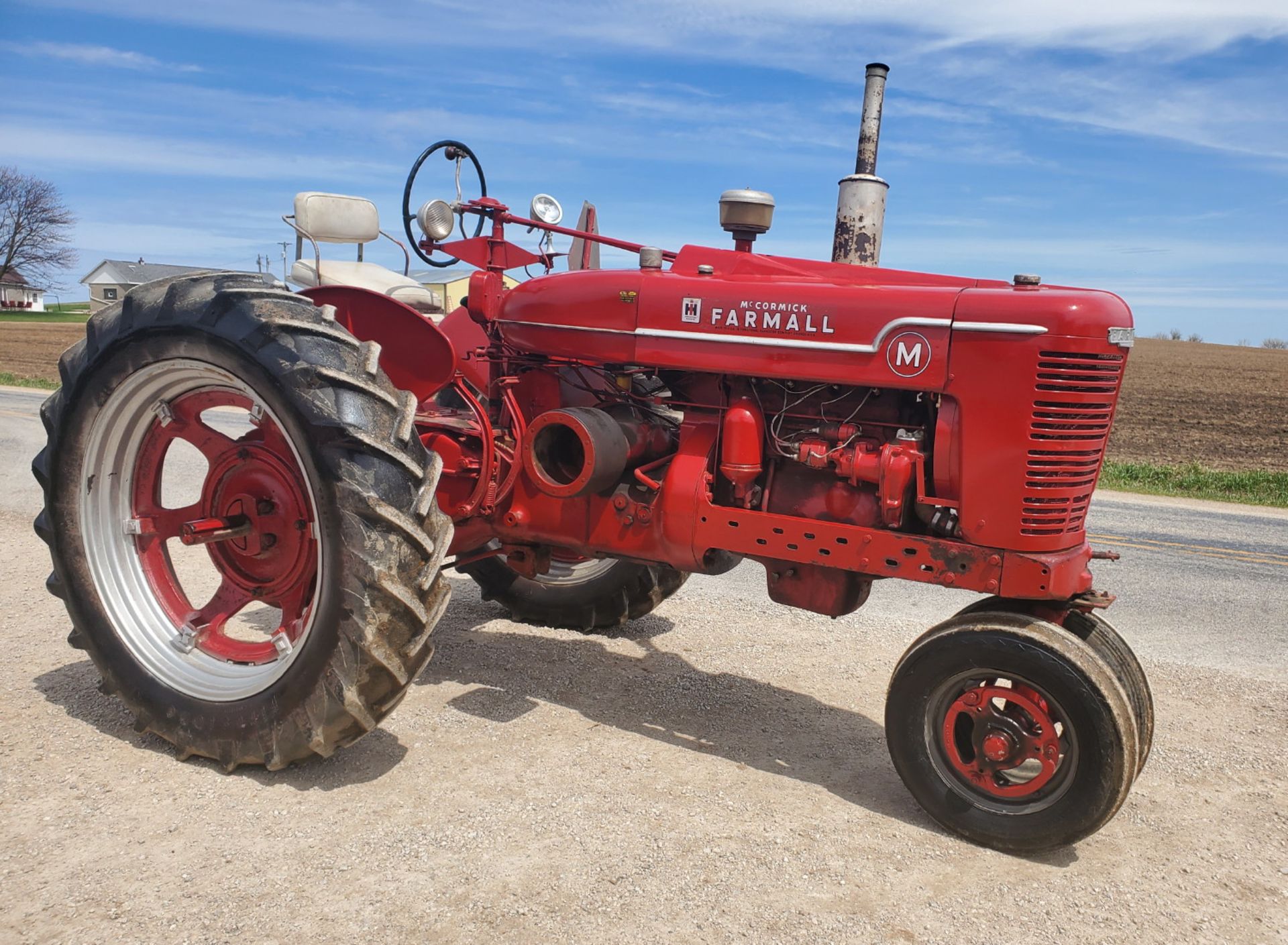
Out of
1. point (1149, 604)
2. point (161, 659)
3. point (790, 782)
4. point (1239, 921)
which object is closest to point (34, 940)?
point (161, 659)

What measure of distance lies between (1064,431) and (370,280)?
3.37 meters

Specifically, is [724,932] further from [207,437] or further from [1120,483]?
[1120,483]

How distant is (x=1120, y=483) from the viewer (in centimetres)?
1223

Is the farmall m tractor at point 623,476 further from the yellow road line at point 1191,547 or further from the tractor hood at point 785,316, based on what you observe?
the yellow road line at point 1191,547

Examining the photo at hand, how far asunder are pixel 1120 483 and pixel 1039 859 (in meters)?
10.4

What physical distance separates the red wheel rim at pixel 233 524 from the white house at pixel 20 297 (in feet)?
282

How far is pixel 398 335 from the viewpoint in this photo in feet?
12.3

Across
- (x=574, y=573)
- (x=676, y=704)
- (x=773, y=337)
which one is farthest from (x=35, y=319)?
(x=773, y=337)

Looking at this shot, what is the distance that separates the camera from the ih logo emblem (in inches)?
121

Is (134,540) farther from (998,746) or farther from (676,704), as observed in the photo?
(998,746)

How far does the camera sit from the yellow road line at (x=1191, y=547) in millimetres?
7703

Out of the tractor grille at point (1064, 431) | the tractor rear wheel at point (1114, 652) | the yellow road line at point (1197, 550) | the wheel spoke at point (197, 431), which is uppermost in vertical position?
the tractor grille at point (1064, 431)

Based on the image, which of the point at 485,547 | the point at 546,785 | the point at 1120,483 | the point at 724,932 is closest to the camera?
the point at 724,932

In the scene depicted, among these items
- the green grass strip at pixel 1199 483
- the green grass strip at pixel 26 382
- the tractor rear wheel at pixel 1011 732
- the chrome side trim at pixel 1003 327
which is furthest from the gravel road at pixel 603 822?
the green grass strip at pixel 26 382
